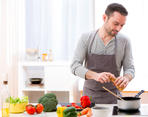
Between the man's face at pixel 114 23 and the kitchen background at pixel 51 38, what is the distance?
1498 millimetres

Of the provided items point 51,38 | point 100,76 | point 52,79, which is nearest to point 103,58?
point 100,76

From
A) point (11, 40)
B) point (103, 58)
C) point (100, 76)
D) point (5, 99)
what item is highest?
point (11, 40)

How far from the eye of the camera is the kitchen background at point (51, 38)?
4.25m

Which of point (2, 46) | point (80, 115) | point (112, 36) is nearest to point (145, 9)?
point (112, 36)

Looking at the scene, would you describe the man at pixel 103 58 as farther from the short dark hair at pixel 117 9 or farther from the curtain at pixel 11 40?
the curtain at pixel 11 40

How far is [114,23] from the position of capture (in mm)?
2742

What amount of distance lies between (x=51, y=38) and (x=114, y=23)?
6.91ft

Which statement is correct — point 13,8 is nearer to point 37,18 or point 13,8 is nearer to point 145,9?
point 37,18

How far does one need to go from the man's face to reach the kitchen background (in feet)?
4.91

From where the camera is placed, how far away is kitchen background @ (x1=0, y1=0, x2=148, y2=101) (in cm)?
425

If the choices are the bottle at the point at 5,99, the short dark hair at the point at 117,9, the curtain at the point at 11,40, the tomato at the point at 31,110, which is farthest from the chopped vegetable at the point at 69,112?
the curtain at the point at 11,40

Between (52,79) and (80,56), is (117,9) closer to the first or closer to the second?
(80,56)

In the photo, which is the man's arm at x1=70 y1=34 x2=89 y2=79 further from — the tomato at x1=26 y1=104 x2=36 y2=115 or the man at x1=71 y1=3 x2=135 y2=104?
the tomato at x1=26 y1=104 x2=36 y2=115

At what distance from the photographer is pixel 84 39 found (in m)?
2.99
